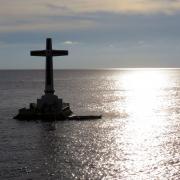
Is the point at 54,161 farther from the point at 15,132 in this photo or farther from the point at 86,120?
the point at 86,120

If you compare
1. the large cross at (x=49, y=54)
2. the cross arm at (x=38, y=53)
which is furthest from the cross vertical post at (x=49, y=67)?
the cross arm at (x=38, y=53)

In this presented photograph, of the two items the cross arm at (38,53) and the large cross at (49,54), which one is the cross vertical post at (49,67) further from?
the cross arm at (38,53)

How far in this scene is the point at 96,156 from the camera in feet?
200

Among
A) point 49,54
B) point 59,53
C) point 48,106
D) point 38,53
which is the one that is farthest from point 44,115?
point 38,53

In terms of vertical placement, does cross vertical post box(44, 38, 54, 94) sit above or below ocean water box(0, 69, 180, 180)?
above

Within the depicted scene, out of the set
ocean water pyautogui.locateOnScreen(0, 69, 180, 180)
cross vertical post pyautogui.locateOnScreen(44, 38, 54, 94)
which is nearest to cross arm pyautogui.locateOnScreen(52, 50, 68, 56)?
cross vertical post pyautogui.locateOnScreen(44, 38, 54, 94)

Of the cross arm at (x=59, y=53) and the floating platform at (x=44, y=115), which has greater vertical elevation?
the cross arm at (x=59, y=53)

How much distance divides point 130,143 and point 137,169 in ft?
60.1

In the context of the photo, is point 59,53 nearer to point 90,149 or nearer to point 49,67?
point 49,67

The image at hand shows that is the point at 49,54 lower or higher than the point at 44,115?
higher

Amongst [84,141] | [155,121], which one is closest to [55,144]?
[84,141]

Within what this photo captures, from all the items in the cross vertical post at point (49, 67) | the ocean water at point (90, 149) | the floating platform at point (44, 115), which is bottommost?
the ocean water at point (90, 149)

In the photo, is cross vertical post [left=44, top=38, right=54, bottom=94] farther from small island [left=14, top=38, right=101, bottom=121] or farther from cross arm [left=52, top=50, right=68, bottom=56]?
cross arm [left=52, top=50, right=68, bottom=56]

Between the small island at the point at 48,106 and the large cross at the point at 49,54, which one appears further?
the large cross at the point at 49,54
